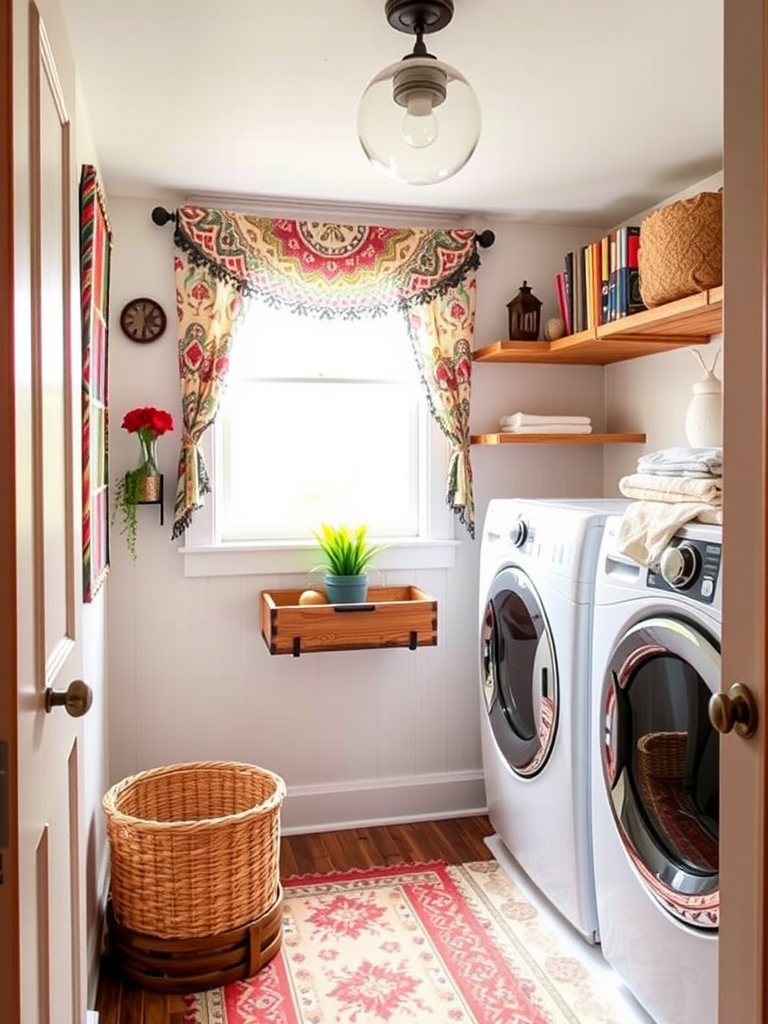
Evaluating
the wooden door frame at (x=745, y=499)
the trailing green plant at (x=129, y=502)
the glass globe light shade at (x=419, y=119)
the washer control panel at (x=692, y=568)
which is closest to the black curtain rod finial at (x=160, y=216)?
the trailing green plant at (x=129, y=502)

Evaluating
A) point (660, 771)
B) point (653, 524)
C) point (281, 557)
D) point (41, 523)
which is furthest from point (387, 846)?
point (41, 523)

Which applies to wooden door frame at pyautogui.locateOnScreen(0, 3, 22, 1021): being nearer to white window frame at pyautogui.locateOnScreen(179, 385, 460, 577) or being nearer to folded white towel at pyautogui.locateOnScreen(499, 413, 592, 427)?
white window frame at pyautogui.locateOnScreen(179, 385, 460, 577)

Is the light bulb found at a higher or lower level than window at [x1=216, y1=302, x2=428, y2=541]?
higher

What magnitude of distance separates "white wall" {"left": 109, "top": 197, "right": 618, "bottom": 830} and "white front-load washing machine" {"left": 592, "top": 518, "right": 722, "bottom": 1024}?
3.60 ft

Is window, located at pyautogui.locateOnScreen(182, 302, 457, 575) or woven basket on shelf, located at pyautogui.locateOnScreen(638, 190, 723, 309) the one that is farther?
window, located at pyautogui.locateOnScreen(182, 302, 457, 575)

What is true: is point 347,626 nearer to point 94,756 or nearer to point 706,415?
point 94,756

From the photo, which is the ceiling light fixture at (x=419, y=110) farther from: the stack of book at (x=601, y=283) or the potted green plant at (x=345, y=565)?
the potted green plant at (x=345, y=565)

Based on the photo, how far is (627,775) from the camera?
1.98 metres

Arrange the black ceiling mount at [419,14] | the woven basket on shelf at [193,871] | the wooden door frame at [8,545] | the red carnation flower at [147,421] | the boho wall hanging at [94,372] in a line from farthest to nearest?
1. the red carnation flower at [147,421]
2. the woven basket on shelf at [193,871]
3. the boho wall hanging at [94,372]
4. the black ceiling mount at [419,14]
5. the wooden door frame at [8,545]

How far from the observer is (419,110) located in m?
1.75

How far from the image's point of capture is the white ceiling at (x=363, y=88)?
1.77 m

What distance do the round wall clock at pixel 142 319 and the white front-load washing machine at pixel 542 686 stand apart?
1.29m

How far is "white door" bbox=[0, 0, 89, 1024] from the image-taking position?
0.88 meters

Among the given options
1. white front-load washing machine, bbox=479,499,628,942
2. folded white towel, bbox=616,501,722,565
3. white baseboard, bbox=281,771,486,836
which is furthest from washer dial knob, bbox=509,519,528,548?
white baseboard, bbox=281,771,486,836
